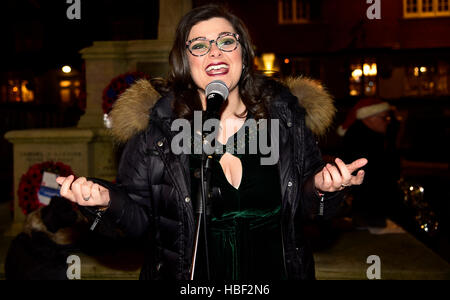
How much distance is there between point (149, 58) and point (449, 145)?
18.8 metres

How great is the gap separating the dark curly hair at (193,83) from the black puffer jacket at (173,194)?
14 centimetres

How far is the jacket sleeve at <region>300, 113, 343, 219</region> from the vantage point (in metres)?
1.99

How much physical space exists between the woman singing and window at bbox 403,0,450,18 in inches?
890

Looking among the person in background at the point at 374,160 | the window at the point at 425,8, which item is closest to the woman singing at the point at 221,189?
the person in background at the point at 374,160

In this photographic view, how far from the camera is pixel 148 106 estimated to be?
91.7 inches

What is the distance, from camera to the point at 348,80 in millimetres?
21062

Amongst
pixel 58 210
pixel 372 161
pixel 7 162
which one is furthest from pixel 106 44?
pixel 7 162

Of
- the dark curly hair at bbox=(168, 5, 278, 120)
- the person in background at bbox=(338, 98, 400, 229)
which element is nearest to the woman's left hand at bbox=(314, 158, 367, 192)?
the dark curly hair at bbox=(168, 5, 278, 120)

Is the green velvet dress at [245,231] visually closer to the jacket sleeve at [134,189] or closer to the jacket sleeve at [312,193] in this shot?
the jacket sleeve at [312,193]

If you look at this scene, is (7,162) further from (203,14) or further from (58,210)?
(203,14)

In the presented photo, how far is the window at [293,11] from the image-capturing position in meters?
22.4

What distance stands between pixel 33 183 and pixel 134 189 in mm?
3567

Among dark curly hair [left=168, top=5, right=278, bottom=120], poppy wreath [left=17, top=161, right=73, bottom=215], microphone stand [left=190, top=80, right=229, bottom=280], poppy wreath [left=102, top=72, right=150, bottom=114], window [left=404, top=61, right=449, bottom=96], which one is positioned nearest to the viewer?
microphone stand [left=190, top=80, right=229, bottom=280]

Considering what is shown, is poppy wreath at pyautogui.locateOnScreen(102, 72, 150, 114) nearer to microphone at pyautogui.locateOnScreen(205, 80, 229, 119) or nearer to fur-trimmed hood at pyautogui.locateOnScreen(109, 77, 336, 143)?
fur-trimmed hood at pyautogui.locateOnScreen(109, 77, 336, 143)
